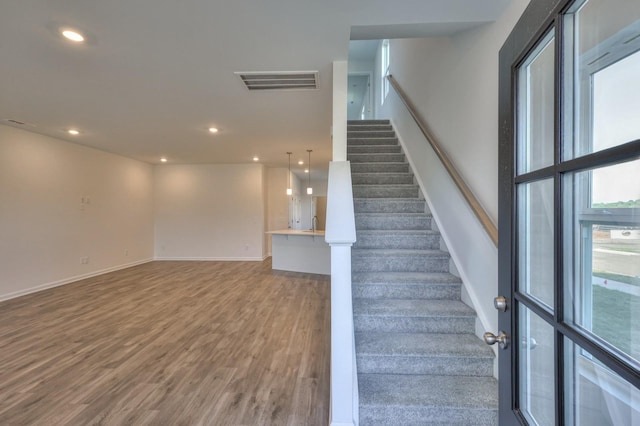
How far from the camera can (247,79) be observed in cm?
271

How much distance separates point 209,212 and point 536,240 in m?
7.58

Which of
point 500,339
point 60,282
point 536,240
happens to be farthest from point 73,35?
point 60,282

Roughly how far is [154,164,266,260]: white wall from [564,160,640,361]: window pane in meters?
7.18

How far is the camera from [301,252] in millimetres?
6121

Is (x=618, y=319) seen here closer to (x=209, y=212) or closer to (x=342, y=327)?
(x=342, y=327)

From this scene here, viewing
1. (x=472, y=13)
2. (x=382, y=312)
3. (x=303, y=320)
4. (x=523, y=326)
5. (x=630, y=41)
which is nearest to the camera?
(x=630, y=41)

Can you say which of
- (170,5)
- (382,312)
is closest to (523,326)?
(382,312)

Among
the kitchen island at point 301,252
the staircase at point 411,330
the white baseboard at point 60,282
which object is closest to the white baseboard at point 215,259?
the white baseboard at point 60,282

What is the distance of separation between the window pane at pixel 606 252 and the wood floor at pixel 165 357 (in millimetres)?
1743

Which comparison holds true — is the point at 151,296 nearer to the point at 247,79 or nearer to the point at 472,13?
the point at 247,79

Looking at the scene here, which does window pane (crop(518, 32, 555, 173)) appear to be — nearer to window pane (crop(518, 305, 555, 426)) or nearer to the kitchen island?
window pane (crop(518, 305, 555, 426))

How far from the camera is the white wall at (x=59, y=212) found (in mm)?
4230

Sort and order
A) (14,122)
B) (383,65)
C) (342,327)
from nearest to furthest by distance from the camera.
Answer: (342,327) < (14,122) < (383,65)

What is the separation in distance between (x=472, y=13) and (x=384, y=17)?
0.57 meters
